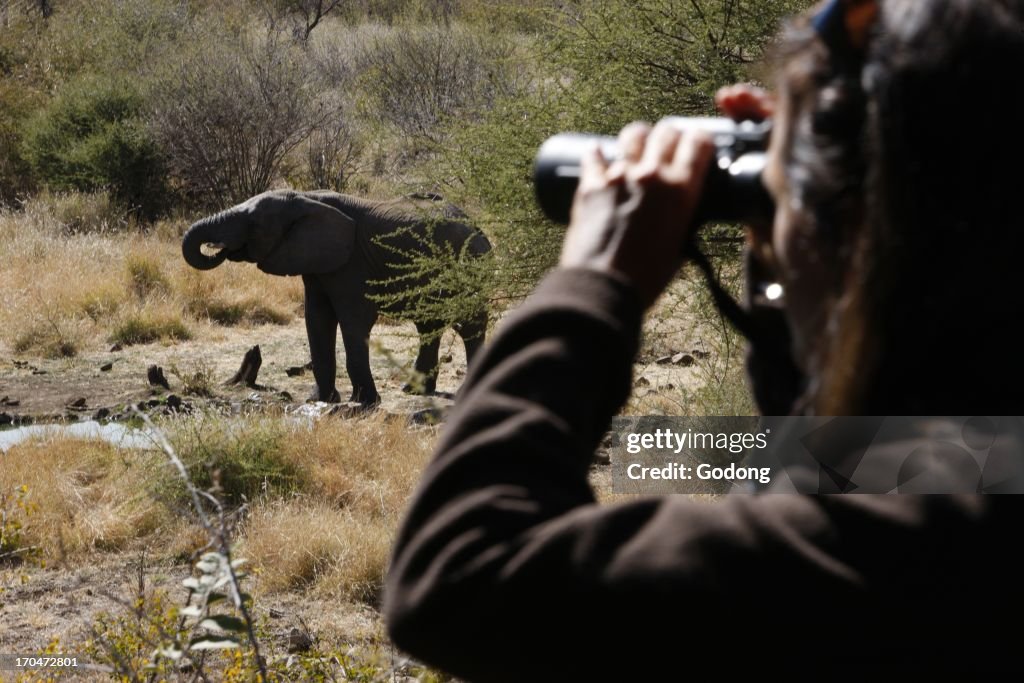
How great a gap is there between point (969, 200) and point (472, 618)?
19.2 inches

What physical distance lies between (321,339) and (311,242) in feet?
2.64

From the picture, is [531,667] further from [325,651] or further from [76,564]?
[76,564]

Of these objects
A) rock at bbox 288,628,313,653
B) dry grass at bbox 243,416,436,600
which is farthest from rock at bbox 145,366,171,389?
rock at bbox 288,628,313,653

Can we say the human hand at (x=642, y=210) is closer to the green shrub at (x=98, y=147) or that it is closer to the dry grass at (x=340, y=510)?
the dry grass at (x=340, y=510)

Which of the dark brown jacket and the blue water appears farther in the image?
the blue water

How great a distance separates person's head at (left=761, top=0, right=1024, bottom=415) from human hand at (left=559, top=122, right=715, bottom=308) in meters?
0.14

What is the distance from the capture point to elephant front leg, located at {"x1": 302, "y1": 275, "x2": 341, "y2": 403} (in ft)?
33.9

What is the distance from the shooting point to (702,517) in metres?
0.98

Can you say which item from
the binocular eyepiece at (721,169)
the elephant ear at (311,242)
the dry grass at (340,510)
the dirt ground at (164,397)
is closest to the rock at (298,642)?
the dirt ground at (164,397)

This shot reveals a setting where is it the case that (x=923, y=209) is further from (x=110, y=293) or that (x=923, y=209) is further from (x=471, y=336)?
(x=110, y=293)

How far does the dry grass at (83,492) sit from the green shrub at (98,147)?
11139 mm

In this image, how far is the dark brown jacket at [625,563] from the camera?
3.04ft

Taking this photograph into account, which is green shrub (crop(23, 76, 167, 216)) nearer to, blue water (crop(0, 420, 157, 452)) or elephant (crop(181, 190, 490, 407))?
elephant (crop(181, 190, 490, 407))

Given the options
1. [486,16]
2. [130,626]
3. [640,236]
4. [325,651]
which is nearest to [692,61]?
[325,651]
